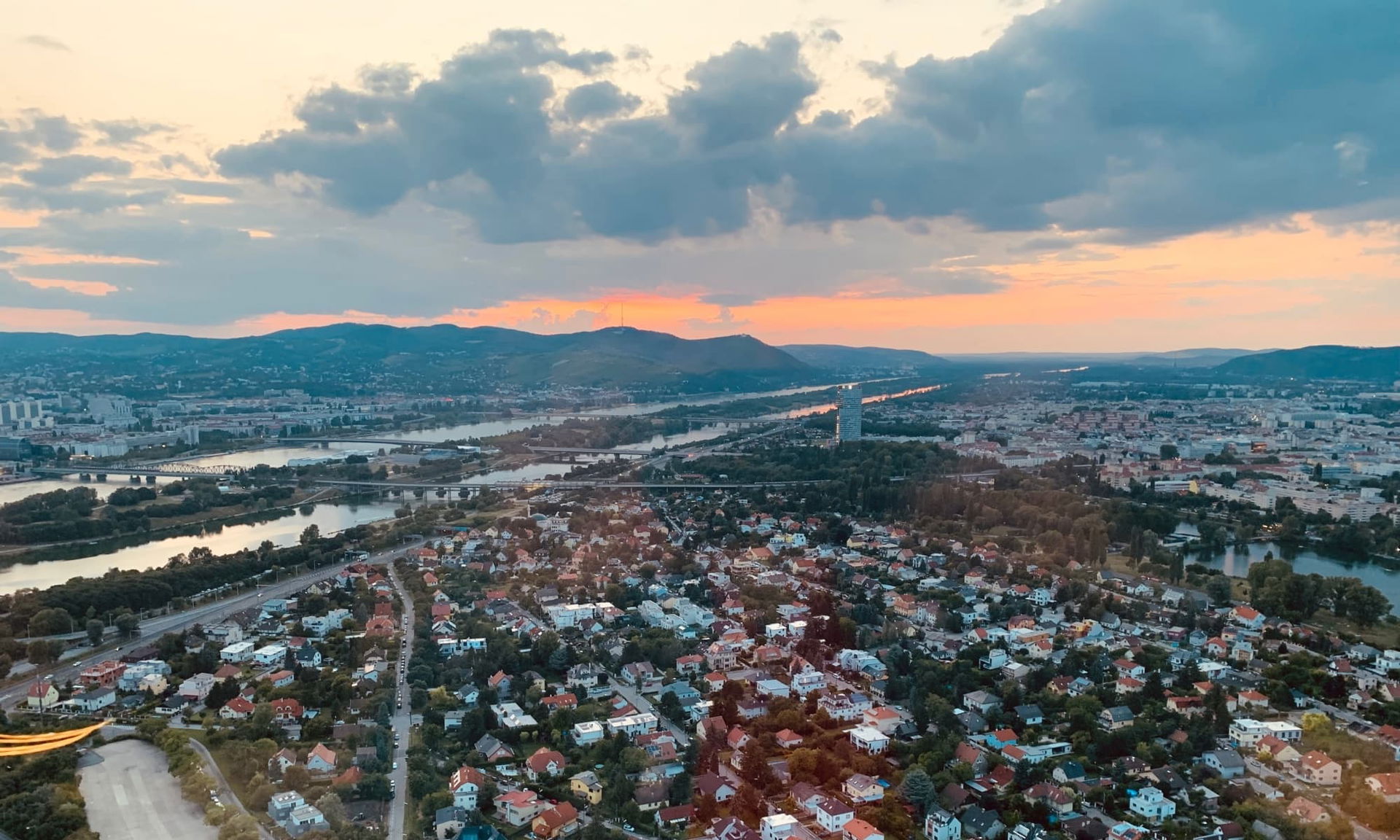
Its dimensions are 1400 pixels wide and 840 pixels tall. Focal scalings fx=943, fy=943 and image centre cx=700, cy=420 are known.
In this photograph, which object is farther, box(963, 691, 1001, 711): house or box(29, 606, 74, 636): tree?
box(29, 606, 74, 636): tree

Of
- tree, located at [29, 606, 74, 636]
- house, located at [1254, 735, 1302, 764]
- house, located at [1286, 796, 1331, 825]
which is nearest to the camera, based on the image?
house, located at [1286, 796, 1331, 825]

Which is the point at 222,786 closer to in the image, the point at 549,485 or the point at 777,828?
the point at 777,828

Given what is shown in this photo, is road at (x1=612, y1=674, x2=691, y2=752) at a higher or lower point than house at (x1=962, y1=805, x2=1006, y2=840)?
lower

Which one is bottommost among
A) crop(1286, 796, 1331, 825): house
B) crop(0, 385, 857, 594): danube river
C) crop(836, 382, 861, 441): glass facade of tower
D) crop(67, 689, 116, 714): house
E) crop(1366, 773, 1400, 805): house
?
crop(0, 385, 857, 594): danube river

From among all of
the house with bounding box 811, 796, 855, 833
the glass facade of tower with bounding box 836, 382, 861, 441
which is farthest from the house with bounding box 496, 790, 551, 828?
the glass facade of tower with bounding box 836, 382, 861, 441

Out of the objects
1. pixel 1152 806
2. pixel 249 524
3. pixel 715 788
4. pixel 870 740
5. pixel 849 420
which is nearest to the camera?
pixel 1152 806

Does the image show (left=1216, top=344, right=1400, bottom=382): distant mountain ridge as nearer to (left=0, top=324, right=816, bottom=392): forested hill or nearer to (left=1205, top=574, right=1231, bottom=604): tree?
(left=0, top=324, right=816, bottom=392): forested hill

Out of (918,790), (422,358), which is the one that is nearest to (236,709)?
(918,790)
